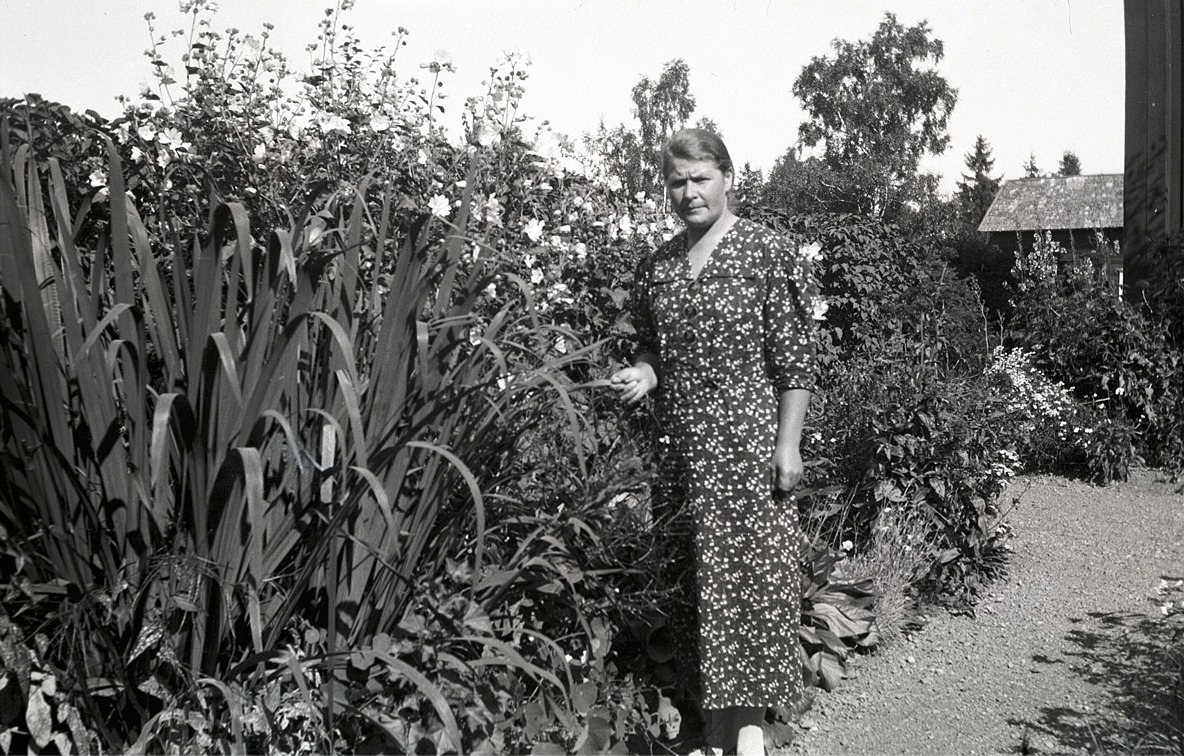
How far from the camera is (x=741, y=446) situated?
8.73 ft

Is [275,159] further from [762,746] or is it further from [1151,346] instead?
[1151,346]

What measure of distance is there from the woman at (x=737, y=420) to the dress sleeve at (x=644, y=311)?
0.13 meters

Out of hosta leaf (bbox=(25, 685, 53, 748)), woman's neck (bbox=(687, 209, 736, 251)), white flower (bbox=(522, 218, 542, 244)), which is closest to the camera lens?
hosta leaf (bbox=(25, 685, 53, 748))

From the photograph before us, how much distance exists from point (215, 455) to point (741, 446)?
1262 millimetres

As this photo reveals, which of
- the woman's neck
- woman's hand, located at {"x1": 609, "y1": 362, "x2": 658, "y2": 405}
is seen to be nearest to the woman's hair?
the woman's neck

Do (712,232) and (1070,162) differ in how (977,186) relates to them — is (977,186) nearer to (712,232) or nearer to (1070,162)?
(1070,162)

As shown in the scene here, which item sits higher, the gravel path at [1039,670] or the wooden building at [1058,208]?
the wooden building at [1058,208]

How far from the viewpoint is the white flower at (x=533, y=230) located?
11.7 feet

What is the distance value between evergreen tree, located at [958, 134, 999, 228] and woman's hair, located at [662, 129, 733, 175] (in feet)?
135

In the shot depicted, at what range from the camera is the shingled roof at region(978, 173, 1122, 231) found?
31453mm

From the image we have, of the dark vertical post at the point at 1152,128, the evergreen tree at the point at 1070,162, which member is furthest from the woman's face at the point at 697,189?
the evergreen tree at the point at 1070,162

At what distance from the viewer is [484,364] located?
273 cm

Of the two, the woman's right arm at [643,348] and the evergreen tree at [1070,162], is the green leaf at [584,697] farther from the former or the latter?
the evergreen tree at [1070,162]

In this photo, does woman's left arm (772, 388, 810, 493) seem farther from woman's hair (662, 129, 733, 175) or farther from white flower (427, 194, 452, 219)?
white flower (427, 194, 452, 219)
